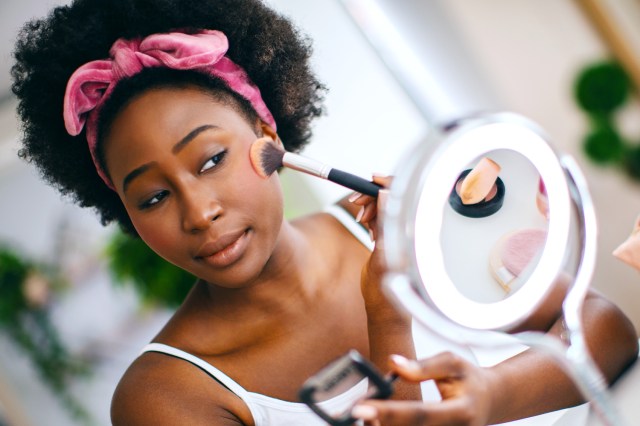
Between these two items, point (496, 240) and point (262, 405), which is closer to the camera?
point (496, 240)

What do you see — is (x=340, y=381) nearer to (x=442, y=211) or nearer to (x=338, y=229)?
(x=442, y=211)

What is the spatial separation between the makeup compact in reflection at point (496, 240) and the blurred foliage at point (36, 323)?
3.15ft

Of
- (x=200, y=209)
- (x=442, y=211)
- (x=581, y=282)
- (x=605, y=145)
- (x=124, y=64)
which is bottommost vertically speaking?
(x=605, y=145)

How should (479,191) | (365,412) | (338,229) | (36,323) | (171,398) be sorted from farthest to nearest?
(36,323) → (338,229) → (171,398) → (479,191) → (365,412)

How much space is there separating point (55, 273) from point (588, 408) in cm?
100

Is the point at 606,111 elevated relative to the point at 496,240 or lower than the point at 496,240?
lower

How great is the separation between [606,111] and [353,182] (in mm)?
884

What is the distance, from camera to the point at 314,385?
389mm

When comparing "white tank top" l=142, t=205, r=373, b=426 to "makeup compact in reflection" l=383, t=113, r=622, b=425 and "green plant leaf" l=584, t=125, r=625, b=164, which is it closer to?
"makeup compact in reflection" l=383, t=113, r=622, b=425

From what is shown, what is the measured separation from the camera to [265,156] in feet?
1.87

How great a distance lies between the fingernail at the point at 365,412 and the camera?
38 centimetres

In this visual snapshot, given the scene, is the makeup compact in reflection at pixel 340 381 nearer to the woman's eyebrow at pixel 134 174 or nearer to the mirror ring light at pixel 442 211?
the mirror ring light at pixel 442 211

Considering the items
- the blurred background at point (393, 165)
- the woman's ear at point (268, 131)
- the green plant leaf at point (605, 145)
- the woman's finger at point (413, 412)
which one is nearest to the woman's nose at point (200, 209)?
the woman's ear at point (268, 131)

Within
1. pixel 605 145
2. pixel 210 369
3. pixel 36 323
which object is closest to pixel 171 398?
pixel 210 369
